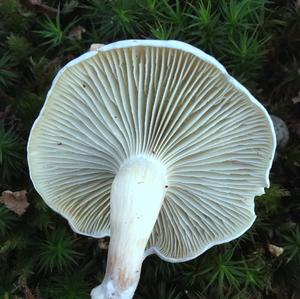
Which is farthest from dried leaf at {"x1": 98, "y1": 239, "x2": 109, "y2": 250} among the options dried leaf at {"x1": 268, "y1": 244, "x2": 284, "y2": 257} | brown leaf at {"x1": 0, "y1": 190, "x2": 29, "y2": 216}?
dried leaf at {"x1": 268, "y1": 244, "x2": 284, "y2": 257}

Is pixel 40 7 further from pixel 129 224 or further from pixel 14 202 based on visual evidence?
pixel 129 224

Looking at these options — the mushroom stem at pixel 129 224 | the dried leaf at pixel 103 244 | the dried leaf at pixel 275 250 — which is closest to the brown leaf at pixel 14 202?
the dried leaf at pixel 103 244

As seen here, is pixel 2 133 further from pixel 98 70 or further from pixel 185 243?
pixel 185 243

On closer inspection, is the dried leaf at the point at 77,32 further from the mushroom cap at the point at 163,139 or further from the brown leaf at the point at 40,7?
the mushroom cap at the point at 163,139

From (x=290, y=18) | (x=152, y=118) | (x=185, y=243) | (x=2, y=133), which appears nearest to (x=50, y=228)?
(x=2, y=133)

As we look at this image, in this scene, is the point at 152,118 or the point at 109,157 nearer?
the point at 152,118

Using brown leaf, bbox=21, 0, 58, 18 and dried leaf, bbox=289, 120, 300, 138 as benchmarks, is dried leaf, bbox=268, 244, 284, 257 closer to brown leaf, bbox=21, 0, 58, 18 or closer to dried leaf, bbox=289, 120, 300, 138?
dried leaf, bbox=289, 120, 300, 138
